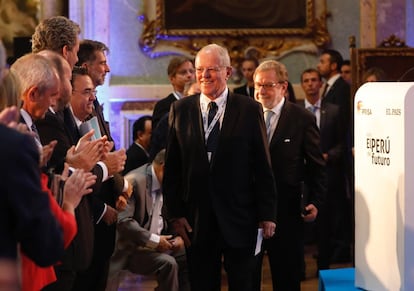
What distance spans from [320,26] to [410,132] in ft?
21.0

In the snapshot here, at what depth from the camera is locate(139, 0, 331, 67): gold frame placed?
440 inches

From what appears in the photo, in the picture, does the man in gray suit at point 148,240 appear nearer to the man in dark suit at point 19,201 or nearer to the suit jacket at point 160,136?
the suit jacket at point 160,136

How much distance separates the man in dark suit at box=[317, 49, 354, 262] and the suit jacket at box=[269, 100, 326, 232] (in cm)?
259

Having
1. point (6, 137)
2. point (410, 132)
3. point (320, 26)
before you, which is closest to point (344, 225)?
point (320, 26)

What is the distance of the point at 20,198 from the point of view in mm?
2824

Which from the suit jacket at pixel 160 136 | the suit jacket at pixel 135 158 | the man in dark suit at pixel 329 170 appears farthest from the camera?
the man in dark suit at pixel 329 170

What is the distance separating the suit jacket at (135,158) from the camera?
8352mm

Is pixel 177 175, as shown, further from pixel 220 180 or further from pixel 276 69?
pixel 276 69

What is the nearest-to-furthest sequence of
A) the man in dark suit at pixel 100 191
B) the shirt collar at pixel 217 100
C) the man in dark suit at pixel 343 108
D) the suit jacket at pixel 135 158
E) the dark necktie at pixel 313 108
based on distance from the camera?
the man in dark suit at pixel 100 191 → the shirt collar at pixel 217 100 → the suit jacket at pixel 135 158 → the man in dark suit at pixel 343 108 → the dark necktie at pixel 313 108

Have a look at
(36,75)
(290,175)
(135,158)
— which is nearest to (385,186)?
(290,175)

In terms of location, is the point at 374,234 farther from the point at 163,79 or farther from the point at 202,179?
the point at 163,79

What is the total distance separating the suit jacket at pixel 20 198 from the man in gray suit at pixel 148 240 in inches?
153

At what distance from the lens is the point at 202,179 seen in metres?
5.68

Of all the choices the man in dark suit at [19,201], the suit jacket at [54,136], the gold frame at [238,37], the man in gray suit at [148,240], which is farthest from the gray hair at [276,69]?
the gold frame at [238,37]
